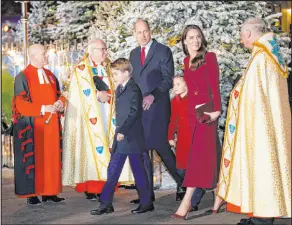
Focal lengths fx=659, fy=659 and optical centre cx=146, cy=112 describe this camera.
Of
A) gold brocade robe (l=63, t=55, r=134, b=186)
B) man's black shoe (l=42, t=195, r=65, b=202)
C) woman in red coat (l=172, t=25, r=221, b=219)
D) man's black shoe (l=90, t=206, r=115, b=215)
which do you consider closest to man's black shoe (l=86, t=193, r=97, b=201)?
gold brocade robe (l=63, t=55, r=134, b=186)

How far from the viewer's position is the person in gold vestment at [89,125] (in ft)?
23.9

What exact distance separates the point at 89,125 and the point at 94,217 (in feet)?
4.19

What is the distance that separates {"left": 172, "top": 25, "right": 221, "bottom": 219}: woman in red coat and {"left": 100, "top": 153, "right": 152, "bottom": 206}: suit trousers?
44 centimetres

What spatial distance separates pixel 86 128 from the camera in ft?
24.1

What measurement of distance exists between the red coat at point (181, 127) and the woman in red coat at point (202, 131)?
0.63 metres

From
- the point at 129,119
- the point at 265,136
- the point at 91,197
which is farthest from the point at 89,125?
the point at 265,136

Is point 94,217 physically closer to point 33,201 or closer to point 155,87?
point 33,201

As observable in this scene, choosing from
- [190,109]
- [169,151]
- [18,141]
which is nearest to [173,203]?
[169,151]

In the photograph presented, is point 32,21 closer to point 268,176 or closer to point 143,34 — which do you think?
point 143,34

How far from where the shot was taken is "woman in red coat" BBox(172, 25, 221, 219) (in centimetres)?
623

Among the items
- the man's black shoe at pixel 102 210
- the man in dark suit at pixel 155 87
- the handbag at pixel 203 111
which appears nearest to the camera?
the handbag at pixel 203 111

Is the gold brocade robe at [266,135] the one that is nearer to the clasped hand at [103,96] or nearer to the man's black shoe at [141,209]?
the man's black shoe at [141,209]

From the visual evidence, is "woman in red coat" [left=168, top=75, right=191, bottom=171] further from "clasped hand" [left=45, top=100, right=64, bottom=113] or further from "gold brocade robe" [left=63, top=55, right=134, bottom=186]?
"clasped hand" [left=45, top=100, right=64, bottom=113]

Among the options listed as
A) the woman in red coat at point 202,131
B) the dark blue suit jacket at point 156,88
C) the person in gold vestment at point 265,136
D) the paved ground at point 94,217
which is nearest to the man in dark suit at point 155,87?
the dark blue suit jacket at point 156,88
